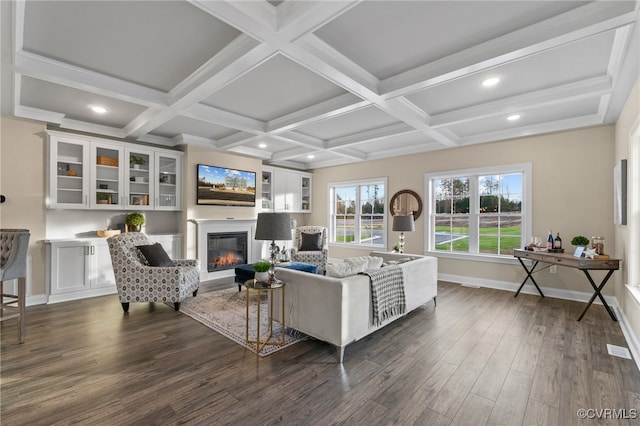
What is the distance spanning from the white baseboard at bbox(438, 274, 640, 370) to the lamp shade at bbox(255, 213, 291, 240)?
327 centimetres

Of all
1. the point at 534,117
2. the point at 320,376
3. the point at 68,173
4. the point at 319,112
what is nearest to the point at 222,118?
the point at 319,112

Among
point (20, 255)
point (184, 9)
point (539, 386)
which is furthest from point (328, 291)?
point (20, 255)

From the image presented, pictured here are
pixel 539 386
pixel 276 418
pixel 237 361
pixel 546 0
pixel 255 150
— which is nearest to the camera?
pixel 276 418

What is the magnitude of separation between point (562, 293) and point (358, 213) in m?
4.16

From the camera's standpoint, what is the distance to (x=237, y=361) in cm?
256

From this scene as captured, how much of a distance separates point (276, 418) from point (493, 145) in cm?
535

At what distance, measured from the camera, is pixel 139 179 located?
17.0 feet

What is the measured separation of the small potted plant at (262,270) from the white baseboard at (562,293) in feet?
10.9

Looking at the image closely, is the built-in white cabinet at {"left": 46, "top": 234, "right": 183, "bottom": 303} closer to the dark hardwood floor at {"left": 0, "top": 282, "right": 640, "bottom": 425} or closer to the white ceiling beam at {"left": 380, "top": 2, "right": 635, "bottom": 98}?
the dark hardwood floor at {"left": 0, "top": 282, "right": 640, "bottom": 425}

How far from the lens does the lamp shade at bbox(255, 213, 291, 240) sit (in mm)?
2877

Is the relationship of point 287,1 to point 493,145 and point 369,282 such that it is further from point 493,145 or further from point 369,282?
point 493,145

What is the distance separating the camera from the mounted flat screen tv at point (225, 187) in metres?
5.66

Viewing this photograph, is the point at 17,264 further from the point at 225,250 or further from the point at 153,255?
the point at 225,250

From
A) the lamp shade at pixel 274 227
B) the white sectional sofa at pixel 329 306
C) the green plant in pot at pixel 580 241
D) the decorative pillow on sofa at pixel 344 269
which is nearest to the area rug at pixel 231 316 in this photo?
the white sectional sofa at pixel 329 306
